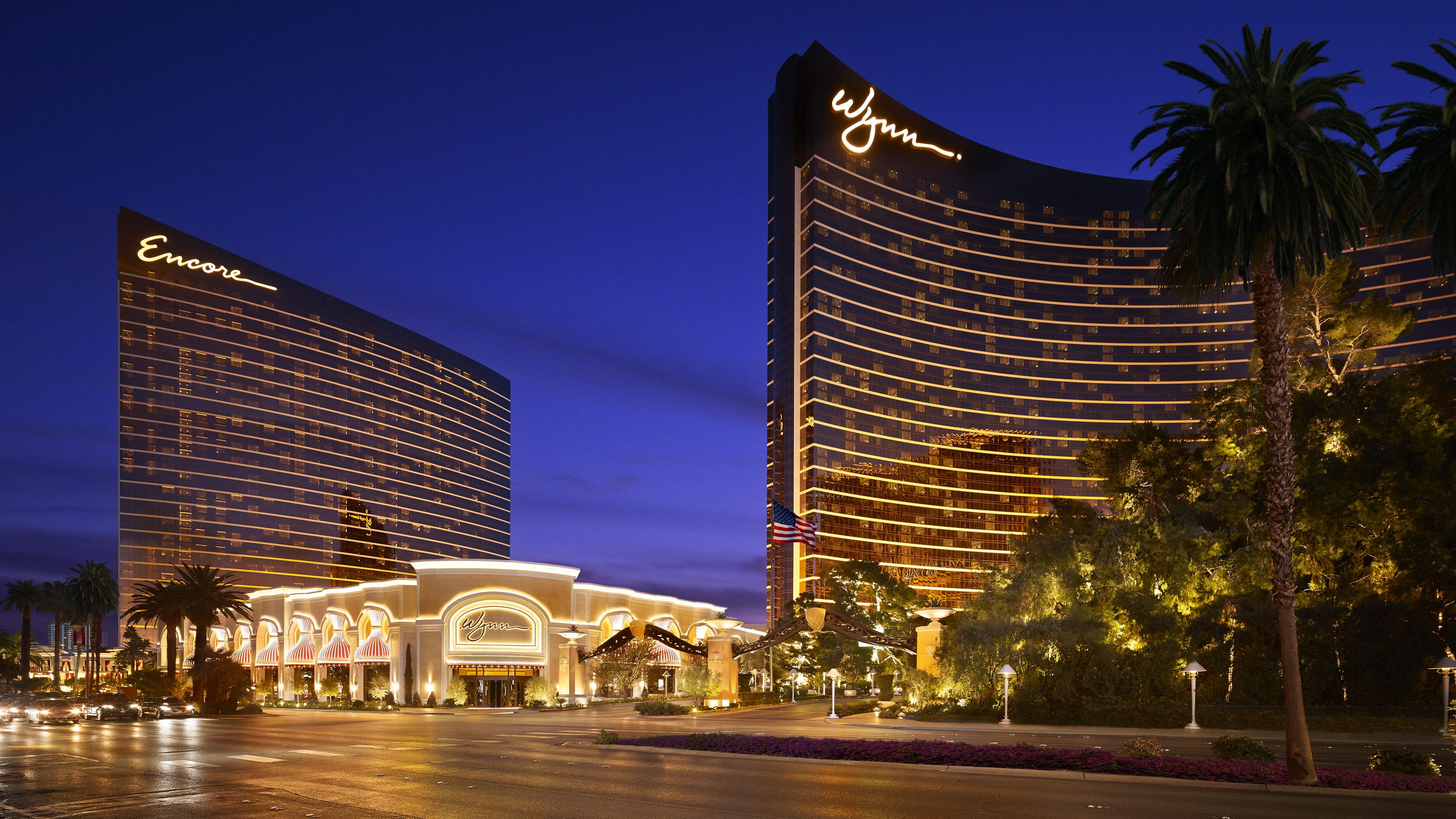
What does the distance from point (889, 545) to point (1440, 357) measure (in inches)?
4694

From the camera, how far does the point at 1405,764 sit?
69.6 feet

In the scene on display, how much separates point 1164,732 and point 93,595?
12693 cm

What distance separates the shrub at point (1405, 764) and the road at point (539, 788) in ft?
6.51

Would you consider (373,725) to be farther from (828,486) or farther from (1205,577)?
(828,486)

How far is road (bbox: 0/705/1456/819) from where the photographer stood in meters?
17.9

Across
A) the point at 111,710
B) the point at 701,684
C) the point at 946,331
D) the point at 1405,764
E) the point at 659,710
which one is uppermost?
the point at 946,331

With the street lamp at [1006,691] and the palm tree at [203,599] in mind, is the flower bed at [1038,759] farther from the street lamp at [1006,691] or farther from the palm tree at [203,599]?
the palm tree at [203,599]

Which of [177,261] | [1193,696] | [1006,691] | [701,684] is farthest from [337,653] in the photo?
[177,261]

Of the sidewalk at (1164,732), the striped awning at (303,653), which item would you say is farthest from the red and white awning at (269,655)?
the sidewalk at (1164,732)

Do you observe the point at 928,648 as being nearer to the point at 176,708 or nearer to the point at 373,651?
the point at 176,708

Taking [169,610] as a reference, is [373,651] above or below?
below

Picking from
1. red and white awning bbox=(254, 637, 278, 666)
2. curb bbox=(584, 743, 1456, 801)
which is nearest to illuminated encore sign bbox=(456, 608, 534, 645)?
red and white awning bbox=(254, 637, 278, 666)

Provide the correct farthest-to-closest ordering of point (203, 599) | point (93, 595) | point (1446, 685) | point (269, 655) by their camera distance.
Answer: point (93, 595) < point (269, 655) < point (203, 599) < point (1446, 685)

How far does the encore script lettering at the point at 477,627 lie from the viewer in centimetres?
7475
